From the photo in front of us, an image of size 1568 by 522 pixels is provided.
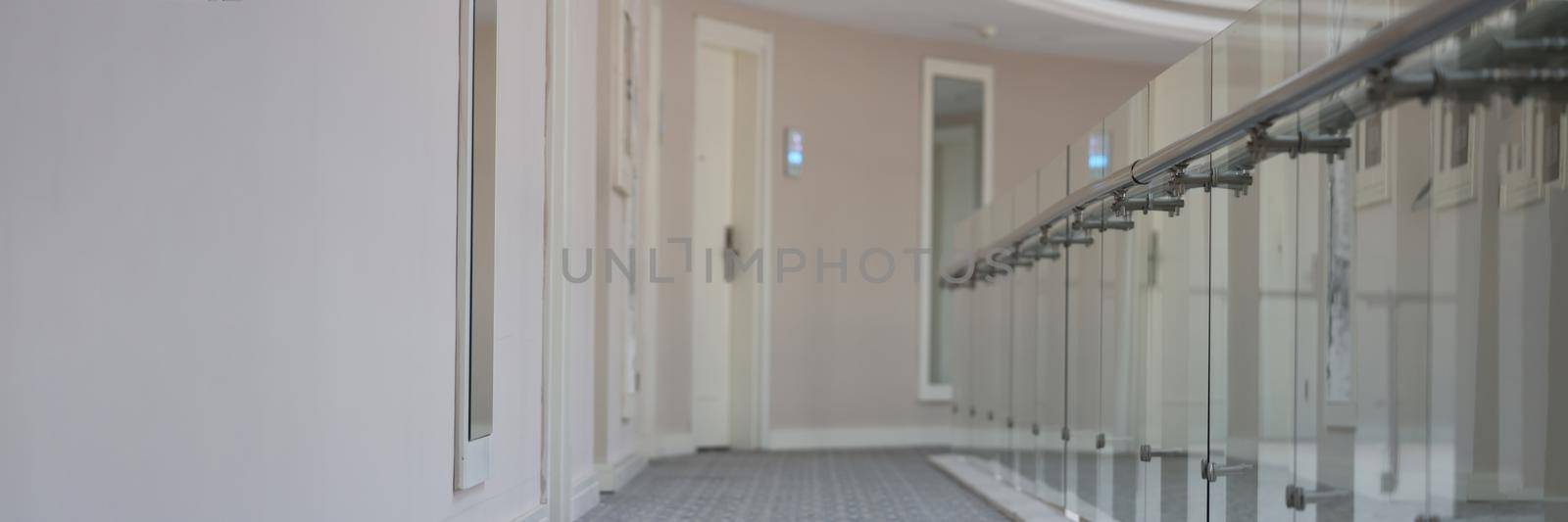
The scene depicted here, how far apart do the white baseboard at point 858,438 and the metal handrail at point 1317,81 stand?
17.8 feet

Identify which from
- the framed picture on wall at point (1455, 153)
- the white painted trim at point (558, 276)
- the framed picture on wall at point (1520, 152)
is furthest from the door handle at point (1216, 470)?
the white painted trim at point (558, 276)

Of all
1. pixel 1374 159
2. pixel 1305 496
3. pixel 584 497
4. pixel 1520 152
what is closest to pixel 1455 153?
pixel 1520 152

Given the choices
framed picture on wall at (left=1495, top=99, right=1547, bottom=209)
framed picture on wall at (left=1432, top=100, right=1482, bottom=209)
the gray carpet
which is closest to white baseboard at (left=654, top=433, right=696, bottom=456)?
the gray carpet

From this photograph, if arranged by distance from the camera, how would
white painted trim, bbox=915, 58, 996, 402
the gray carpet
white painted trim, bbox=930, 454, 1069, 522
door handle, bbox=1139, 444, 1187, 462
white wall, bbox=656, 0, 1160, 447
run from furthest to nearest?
1. white painted trim, bbox=915, 58, 996, 402
2. white wall, bbox=656, 0, 1160, 447
3. the gray carpet
4. white painted trim, bbox=930, 454, 1069, 522
5. door handle, bbox=1139, 444, 1187, 462

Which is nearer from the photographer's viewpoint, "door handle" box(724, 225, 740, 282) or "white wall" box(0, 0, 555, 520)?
"white wall" box(0, 0, 555, 520)

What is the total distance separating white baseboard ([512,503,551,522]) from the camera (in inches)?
170

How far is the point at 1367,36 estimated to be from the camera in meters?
2.21

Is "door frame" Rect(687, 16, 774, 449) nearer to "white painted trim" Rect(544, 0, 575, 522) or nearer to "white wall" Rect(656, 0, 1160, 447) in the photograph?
"white wall" Rect(656, 0, 1160, 447)

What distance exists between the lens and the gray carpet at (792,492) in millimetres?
5254

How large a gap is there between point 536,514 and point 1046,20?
19.0ft

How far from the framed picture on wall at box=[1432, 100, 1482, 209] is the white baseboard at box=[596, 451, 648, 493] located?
14.3ft

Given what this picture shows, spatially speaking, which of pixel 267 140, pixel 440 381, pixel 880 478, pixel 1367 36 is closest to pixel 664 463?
pixel 880 478

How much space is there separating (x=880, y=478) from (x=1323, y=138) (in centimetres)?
458

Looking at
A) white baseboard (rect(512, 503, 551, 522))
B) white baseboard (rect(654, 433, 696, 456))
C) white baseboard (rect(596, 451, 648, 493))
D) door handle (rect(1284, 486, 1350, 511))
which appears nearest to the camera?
door handle (rect(1284, 486, 1350, 511))
